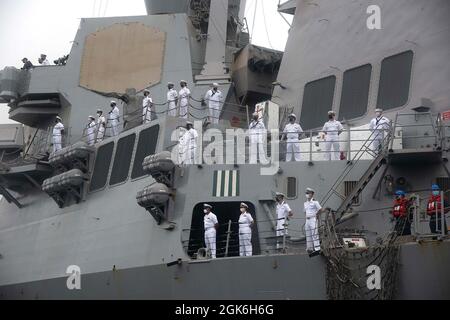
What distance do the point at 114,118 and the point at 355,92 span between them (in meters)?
5.86

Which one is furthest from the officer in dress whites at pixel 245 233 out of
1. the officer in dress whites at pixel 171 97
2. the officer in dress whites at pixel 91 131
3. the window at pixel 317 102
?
the officer in dress whites at pixel 91 131

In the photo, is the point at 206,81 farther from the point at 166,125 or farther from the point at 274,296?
the point at 274,296

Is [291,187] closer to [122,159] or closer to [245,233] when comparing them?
[245,233]

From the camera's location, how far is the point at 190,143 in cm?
1695

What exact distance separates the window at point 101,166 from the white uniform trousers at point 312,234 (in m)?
5.50

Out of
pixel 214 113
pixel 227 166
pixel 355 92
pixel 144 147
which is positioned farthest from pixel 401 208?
pixel 214 113

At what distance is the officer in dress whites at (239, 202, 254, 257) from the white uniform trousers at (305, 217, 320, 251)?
101cm

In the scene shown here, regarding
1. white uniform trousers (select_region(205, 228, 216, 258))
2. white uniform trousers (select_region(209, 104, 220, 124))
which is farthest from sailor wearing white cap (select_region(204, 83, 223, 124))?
white uniform trousers (select_region(205, 228, 216, 258))

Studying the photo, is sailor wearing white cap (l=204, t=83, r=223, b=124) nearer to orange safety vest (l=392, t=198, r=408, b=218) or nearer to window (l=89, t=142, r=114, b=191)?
window (l=89, t=142, r=114, b=191)

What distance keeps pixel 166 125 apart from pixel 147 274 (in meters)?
3.25

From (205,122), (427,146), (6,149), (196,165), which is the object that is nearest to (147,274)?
(196,165)

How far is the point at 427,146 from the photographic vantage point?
49.5 ft

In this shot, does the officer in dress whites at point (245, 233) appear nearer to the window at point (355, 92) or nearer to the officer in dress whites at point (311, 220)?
the officer in dress whites at point (311, 220)
